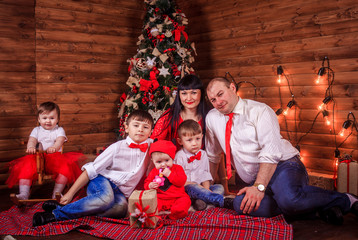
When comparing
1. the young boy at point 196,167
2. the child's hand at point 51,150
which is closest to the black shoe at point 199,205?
the young boy at point 196,167

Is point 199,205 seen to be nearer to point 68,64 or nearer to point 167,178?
point 167,178

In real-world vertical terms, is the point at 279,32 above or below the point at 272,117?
above

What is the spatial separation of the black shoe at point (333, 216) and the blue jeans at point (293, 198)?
0.03 m

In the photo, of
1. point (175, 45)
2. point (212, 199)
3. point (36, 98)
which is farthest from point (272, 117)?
point (36, 98)

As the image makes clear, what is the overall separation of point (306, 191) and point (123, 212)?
146 cm

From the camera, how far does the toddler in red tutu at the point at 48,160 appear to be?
3.17 metres

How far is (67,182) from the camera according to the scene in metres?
3.25

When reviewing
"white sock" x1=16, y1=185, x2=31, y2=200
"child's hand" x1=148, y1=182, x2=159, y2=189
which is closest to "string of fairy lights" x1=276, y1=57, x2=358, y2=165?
"child's hand" x1=148, y1=182, x2=159, y2=189

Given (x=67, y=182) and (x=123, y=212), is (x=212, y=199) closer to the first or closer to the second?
(x=123, y=212)

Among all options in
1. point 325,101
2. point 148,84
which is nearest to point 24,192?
point 148,84

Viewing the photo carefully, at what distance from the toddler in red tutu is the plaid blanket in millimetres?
595

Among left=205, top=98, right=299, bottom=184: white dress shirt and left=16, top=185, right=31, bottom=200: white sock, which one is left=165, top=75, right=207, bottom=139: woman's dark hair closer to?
left=205, top=98, right=299, bottom=184: white dress shirt

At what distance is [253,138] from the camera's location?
106 inches

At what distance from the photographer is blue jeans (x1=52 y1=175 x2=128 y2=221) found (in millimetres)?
2506
